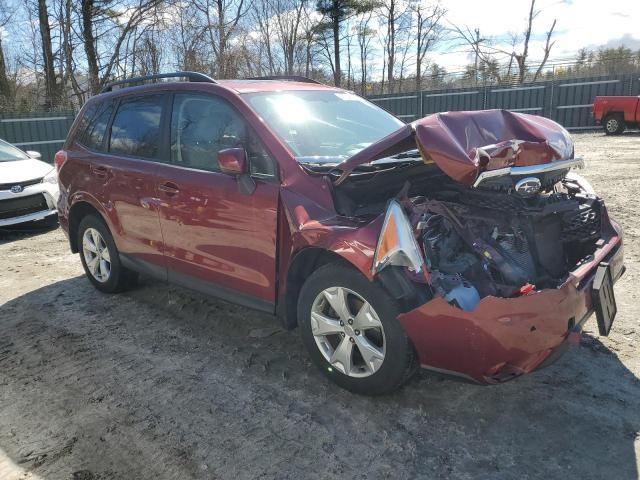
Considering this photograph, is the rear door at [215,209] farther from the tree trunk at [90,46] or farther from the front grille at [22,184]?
the tree trunk at [90,46]

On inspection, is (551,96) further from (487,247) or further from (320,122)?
(487,247)

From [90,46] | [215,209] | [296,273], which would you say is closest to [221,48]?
[90,46]

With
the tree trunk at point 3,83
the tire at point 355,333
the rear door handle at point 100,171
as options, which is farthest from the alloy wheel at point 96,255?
the tree trunk at point 3,83

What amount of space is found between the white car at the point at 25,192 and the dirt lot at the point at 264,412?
364 centimetres

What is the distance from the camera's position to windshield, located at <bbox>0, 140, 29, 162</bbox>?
8.13 m

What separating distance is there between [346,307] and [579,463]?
4.34 feet

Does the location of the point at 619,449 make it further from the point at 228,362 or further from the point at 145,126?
the point at 145,126

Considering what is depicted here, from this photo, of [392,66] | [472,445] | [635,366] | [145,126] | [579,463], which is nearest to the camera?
[579,463]

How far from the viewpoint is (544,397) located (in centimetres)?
290

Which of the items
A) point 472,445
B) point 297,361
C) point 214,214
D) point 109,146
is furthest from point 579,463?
point 109,146

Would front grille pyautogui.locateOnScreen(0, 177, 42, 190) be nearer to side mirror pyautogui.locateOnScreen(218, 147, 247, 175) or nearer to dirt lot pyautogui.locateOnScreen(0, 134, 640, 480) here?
dirt lot pyautogui.locateOnScreen(0, 134, 640, 480)

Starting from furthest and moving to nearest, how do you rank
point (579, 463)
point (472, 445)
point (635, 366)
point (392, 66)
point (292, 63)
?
point (392, 66), point (292, 63), point (635, 366), point (472, 445), point (579, 463)

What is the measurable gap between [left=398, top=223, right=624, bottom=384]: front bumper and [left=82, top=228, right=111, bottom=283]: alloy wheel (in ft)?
10.7

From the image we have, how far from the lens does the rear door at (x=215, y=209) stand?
3246 mm
